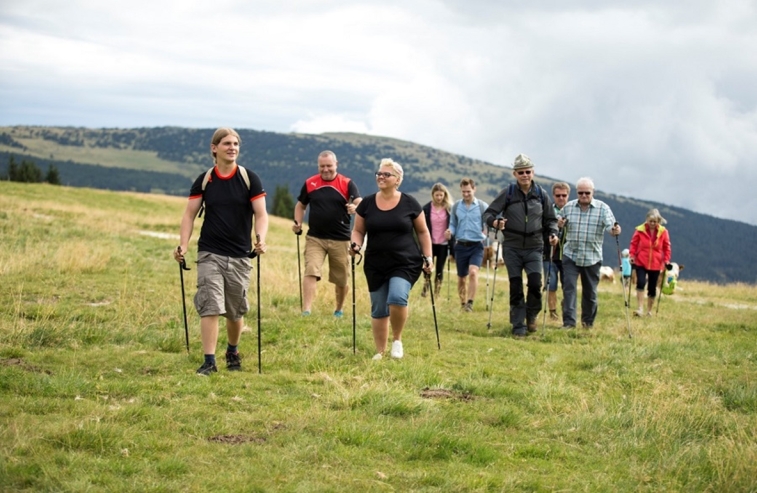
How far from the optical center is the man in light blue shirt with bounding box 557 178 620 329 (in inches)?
537

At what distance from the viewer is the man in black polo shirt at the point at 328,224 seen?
12812 mm

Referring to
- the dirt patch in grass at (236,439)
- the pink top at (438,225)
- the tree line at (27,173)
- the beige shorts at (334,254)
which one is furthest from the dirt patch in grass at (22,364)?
the tree line at (27,173)

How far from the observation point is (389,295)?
9719 millimetres

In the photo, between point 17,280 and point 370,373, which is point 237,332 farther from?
point 17,280

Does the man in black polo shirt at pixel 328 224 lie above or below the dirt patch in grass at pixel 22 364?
above

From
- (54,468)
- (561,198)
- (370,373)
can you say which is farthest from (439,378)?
(561,198)

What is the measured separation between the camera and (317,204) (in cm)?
1294

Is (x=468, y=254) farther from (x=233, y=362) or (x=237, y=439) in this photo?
(x=237, y=439)

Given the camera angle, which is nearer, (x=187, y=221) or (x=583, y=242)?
(x=187, y=221)

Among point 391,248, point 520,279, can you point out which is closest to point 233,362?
point 391,248

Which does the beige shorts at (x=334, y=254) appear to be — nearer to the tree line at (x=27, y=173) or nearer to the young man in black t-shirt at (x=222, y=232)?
the young man in black t-shirt at (x=222, y=232)

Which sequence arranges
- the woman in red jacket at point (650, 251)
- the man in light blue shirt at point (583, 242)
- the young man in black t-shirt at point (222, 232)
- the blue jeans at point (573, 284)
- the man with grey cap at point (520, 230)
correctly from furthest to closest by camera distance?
the woman in red jacket at point (650, 251)
the blue jeans at point (573, 284)
the man in light blue shirt at point (583, 242)
the man with grey cap at point (520, 230)
the young man in black t-shirt at point (222, 232)

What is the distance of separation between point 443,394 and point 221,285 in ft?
8.23

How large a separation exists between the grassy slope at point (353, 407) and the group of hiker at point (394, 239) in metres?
0.65
